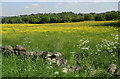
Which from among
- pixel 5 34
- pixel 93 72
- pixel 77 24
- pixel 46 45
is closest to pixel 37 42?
pixel 46 45

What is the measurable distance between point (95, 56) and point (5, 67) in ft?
11.3

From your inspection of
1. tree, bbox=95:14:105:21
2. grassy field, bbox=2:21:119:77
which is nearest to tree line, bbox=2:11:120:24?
tree, bbox=95:14:105:21

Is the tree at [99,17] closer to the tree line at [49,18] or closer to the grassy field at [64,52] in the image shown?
the tree line at [49,18]

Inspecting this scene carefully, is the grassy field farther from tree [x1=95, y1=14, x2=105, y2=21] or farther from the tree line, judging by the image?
tree [x1=95, y1=14, x2=105, y2=21]

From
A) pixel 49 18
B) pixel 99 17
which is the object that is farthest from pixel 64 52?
pixel 99 17

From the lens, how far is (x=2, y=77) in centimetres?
463

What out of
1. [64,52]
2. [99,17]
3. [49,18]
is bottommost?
[64,52]

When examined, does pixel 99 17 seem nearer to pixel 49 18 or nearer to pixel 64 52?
pixel 49 18

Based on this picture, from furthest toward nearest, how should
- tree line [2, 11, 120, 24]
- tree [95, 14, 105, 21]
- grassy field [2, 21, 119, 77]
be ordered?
tree [95, 14, 105, 21], tree line [2, 11, 120, 24], grassy field [2, 21, 119, 77]

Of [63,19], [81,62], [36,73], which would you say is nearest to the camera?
[36,73]

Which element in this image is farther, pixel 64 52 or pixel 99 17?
pixel 99 17

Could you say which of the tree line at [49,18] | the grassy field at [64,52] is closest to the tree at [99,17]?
the tree line at [49,18]

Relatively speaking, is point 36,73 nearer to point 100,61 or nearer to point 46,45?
point 100,61

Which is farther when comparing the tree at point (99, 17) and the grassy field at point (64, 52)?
the tree at point (99, 17)
